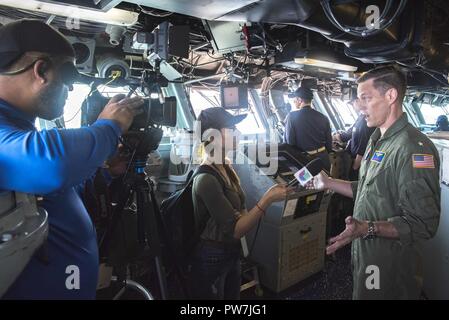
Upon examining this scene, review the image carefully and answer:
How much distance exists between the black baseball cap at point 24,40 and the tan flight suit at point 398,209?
4.76 feet

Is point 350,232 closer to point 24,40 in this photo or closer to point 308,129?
point 24,40

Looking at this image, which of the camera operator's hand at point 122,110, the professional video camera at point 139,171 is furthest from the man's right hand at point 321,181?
the camera operator's hand at point 122,110

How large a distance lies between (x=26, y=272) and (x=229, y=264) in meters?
1.08

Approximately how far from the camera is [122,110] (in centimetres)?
107

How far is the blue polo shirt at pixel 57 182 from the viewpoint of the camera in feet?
2.64

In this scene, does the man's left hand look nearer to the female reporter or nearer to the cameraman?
the female reporter

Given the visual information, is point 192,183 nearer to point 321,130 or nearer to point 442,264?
point 442,264

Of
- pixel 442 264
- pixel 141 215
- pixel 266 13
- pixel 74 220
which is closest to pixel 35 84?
→ pixel 74 220

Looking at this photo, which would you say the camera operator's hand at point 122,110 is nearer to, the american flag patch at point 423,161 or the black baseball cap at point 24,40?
the black baseball cap at point 24,40

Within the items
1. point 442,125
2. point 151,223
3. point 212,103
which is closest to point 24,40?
point 151,223

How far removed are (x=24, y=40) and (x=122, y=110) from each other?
342 mm

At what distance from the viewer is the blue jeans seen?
5.55 feet

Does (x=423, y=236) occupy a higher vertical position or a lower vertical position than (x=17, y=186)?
lower

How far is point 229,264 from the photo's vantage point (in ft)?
5.78
